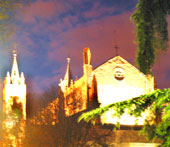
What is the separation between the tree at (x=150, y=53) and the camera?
4559mm

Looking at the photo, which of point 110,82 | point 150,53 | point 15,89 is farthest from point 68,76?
point 150,53

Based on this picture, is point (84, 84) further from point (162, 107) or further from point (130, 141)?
point (162, 107)

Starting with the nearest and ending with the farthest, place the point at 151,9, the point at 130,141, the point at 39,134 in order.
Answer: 1. the point at 151,9
2. the point at 39,134
3. the point at 130,141

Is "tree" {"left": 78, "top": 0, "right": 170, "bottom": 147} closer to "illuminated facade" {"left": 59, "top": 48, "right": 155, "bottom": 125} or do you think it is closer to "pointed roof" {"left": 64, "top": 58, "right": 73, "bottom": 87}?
"illuminated facade" {"left": 59, "top": 48, "right": 155, "bottom": 125}

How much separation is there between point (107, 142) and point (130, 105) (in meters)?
26.4

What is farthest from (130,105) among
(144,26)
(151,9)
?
(151,9)

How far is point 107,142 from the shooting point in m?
30.3

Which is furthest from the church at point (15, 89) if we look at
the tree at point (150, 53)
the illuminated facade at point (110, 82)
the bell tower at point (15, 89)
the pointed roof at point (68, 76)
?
the tree at point (150, 53)

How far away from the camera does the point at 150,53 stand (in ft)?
15.2

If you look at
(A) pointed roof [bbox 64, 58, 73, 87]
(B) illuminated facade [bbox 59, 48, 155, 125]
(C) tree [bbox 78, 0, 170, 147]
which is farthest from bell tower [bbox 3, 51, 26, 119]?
(C) tree [bbox 78, 0, 170, 147]

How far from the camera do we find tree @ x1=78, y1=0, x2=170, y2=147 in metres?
4.56

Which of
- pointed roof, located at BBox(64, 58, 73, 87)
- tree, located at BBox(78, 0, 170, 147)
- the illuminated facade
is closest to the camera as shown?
tree, located at BBox(78, 0, 170, 147)

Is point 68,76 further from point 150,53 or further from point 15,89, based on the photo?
point 150,53

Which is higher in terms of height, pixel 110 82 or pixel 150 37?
pixel 110 82
